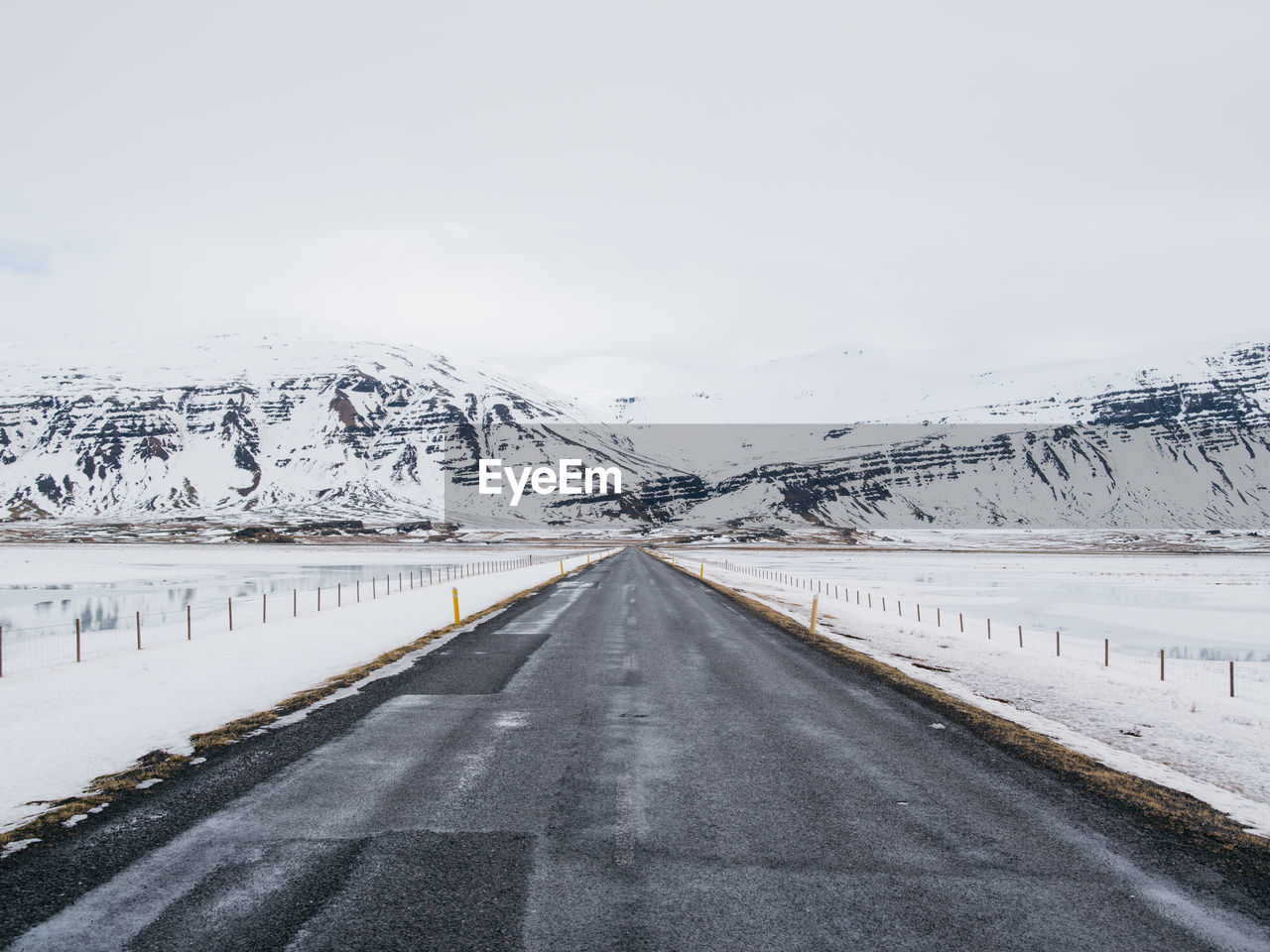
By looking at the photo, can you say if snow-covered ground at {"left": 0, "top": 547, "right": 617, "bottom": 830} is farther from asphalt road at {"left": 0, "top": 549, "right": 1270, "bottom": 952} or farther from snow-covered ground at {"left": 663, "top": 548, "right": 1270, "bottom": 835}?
snow-covered ground at {"left": 663, "top": 548, "right": 1270, "bottom": 835}

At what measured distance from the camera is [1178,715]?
42.8 feet

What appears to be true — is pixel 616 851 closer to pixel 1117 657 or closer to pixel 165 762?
pixel 165 762

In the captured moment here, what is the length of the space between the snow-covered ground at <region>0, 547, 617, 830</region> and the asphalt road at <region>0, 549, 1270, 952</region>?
4.94ft

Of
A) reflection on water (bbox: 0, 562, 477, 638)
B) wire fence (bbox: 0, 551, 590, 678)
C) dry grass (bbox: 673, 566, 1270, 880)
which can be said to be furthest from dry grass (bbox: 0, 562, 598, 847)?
reflection on water (bbox: 0, 562, 477, 638)

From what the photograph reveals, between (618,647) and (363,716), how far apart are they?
346 inches

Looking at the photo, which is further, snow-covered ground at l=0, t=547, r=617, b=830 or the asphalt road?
snow-covered ground at l=0, t=547, r=617, b=830

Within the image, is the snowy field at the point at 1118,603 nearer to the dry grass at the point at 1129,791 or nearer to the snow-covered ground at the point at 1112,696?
the snow-covered ground at the point at 1112,696

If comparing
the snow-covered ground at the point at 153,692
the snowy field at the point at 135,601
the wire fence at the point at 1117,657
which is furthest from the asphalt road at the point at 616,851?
the snowy field at the point at 135,601

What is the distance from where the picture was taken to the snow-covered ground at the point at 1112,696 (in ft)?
32.2

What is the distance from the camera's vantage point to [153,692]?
558 inches

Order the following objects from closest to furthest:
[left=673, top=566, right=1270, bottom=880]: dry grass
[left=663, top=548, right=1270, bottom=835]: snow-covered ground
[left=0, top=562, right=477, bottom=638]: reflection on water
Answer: [left=673, top=566, right=1270, bottom=880]: dry grass, [left=663, top=548, right=1270, bottom=835]: snow-covered ground, [left=0, top=562, right=477, bottom=638]: reflection on water

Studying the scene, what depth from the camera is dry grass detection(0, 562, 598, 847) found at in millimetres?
7449

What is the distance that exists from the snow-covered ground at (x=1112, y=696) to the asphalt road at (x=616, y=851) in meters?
1.99

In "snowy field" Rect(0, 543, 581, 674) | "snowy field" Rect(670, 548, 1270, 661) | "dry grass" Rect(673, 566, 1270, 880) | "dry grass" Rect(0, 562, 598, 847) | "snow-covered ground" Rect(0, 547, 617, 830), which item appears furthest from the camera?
"snowy field" Rect(670, 548, 1270, 661)
